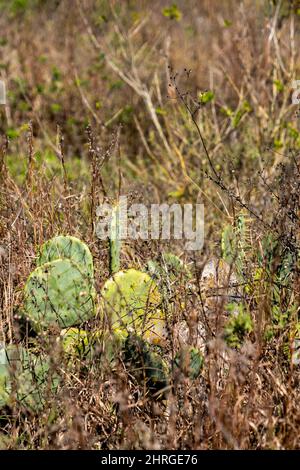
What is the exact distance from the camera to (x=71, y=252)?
9.52 ft

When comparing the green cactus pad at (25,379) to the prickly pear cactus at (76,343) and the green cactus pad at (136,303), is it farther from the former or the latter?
the green cactus pad at (136,303)

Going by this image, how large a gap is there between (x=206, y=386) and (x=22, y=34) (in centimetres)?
623

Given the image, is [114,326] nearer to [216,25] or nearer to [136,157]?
[136,157]

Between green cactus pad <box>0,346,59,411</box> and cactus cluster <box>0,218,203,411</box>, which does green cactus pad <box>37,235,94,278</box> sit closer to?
cactus cluster <box>0,218,203,411</box>

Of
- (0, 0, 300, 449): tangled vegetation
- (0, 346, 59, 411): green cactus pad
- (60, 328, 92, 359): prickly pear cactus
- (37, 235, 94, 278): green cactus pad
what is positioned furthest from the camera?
(37, 235, 94, 278): green cactus pad

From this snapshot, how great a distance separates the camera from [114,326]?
2775mm

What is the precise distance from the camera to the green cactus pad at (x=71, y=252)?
288cm

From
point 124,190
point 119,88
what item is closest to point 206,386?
point 124,190

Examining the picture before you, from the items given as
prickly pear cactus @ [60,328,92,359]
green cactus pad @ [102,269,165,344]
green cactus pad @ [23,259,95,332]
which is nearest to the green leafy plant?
green cactus pad @ [102,269,165,344]

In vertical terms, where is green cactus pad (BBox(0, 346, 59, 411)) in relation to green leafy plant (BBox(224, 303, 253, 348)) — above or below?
below

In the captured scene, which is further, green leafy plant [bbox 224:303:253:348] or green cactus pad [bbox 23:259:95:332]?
green cactus pad [bbox 23:259:95:332]

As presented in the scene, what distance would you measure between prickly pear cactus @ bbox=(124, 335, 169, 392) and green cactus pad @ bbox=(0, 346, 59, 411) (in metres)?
0.27

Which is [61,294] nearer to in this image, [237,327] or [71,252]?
[71,252]

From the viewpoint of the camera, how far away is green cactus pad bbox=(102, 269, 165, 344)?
2727 mm
